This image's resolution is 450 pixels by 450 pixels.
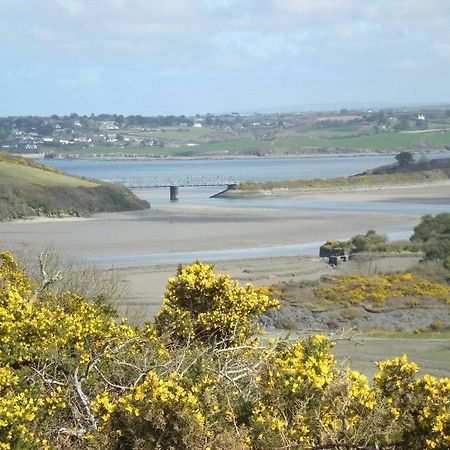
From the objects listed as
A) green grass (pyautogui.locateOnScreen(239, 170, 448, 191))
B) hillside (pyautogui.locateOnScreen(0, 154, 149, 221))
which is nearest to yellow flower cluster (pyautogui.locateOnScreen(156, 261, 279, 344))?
hillside (pyautogui.locateOnScreen(0, 154, 149, 221))

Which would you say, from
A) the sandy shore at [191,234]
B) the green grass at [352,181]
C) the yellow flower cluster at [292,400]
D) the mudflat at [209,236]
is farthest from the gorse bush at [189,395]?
the green grass at [352,181]

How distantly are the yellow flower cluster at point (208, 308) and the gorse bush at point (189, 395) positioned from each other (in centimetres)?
27

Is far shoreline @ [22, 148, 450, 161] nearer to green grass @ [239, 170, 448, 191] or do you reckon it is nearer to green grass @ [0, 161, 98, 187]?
green grass @ [239, 170, 448, 191]

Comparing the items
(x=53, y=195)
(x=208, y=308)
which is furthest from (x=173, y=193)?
(x=208, y=308)

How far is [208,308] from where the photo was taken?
11.0m

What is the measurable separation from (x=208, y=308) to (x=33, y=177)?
7206cm

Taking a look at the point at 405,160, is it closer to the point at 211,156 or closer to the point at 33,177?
the point at 33,177

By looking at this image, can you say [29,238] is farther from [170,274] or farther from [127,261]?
[170,274]

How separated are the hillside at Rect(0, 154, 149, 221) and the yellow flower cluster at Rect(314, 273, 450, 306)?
37.4 meters

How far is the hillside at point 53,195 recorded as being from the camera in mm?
70188

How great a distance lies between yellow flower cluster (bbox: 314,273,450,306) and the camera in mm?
32781

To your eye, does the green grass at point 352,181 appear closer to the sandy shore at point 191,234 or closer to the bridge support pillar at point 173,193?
the bridge support pillar at point 173,193

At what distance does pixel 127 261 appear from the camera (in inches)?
1763

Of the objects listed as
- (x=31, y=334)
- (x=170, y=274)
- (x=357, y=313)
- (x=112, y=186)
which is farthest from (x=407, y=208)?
A: (x=31, y=334)
